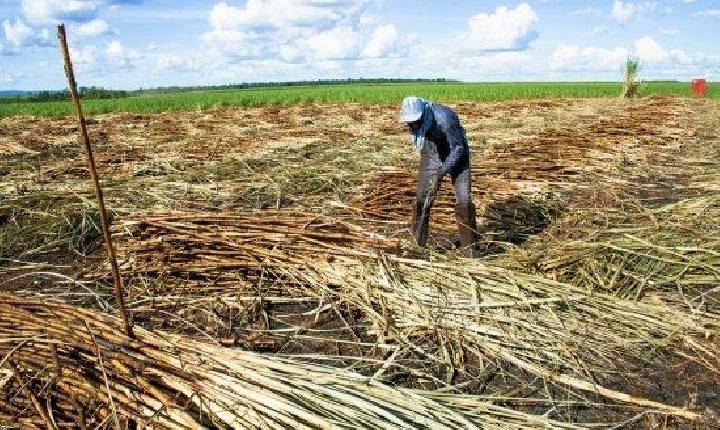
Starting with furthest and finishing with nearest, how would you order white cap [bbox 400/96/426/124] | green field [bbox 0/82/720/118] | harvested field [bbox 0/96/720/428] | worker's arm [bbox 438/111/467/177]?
green field [bbox 0/82/720/118] → worker's arm [bbox 438/111/467/177] → white cap [bbox 400/96/426/124] → harvested field [bbox 0/96/720/428]

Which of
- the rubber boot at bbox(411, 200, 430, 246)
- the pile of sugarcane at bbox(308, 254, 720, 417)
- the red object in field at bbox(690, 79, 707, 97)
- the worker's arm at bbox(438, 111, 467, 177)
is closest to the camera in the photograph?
the pile of sugarcane at bbox(308, 254, 720, 417)

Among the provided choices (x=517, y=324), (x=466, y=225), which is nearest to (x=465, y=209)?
(x=466, y=225)

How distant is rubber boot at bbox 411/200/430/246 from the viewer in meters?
5.32

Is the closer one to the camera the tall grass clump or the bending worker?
the bending worker

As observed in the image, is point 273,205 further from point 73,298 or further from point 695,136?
point 695,136

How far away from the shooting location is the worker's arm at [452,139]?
5074 millimetres

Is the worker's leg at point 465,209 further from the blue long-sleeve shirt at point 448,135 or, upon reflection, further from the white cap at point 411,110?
the white cap at point 411,110

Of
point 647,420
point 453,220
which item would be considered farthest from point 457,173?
point 647,420

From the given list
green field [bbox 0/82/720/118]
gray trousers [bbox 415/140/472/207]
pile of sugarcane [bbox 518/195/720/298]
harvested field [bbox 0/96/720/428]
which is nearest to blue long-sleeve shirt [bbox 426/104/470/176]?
gray trousers [bbox 415/140/472/207]

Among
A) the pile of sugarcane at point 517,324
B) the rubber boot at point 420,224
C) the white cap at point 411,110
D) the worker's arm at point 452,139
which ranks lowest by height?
the pile of sugarcane at point 517,324

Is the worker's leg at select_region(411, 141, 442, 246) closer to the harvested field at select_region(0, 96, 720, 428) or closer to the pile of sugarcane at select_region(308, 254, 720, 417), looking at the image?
the harvested field at select_region(0, 96, 720, 428)

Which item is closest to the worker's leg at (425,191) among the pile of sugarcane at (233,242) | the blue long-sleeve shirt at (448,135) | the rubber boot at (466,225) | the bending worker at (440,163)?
the bending worker at (440,163)

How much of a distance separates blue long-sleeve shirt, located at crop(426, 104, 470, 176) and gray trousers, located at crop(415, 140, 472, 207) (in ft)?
0.38

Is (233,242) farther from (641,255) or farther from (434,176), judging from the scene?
(641,255)
